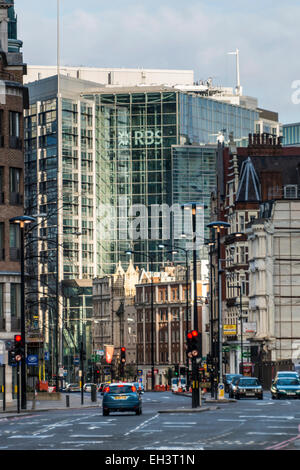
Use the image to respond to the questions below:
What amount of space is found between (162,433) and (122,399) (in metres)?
16.5

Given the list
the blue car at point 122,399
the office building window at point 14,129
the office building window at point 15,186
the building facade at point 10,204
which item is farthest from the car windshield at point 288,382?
the blue car at point 122,399

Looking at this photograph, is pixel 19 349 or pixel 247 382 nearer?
pixel 19 349

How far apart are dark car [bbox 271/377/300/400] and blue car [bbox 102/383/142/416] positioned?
24.0 meters

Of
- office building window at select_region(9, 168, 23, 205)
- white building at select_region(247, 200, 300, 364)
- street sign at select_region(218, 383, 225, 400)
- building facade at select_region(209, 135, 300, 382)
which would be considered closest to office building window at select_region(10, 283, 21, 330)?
office building window at select_region(9, 168, 23, 205)

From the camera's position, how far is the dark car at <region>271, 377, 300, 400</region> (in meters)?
75.9

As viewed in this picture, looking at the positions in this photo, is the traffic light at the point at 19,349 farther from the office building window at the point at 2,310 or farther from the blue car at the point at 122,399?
the office building window at the point at 2,310

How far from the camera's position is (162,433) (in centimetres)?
3678

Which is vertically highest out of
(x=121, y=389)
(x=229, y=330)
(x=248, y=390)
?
(x=229, y=330)

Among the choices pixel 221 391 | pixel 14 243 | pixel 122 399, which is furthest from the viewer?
pixel 14 243

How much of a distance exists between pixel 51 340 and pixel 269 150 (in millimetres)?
65862

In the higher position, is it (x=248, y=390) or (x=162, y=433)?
(x=162, y=433)

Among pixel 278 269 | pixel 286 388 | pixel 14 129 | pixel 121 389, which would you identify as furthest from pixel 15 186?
pixel 278 269

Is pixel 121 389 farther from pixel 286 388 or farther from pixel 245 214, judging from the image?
pixel 245 214

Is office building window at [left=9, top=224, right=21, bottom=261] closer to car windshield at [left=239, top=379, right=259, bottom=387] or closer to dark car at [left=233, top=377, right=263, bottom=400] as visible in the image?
dark car at [left=233, top=377, right=263, bottom=400]
